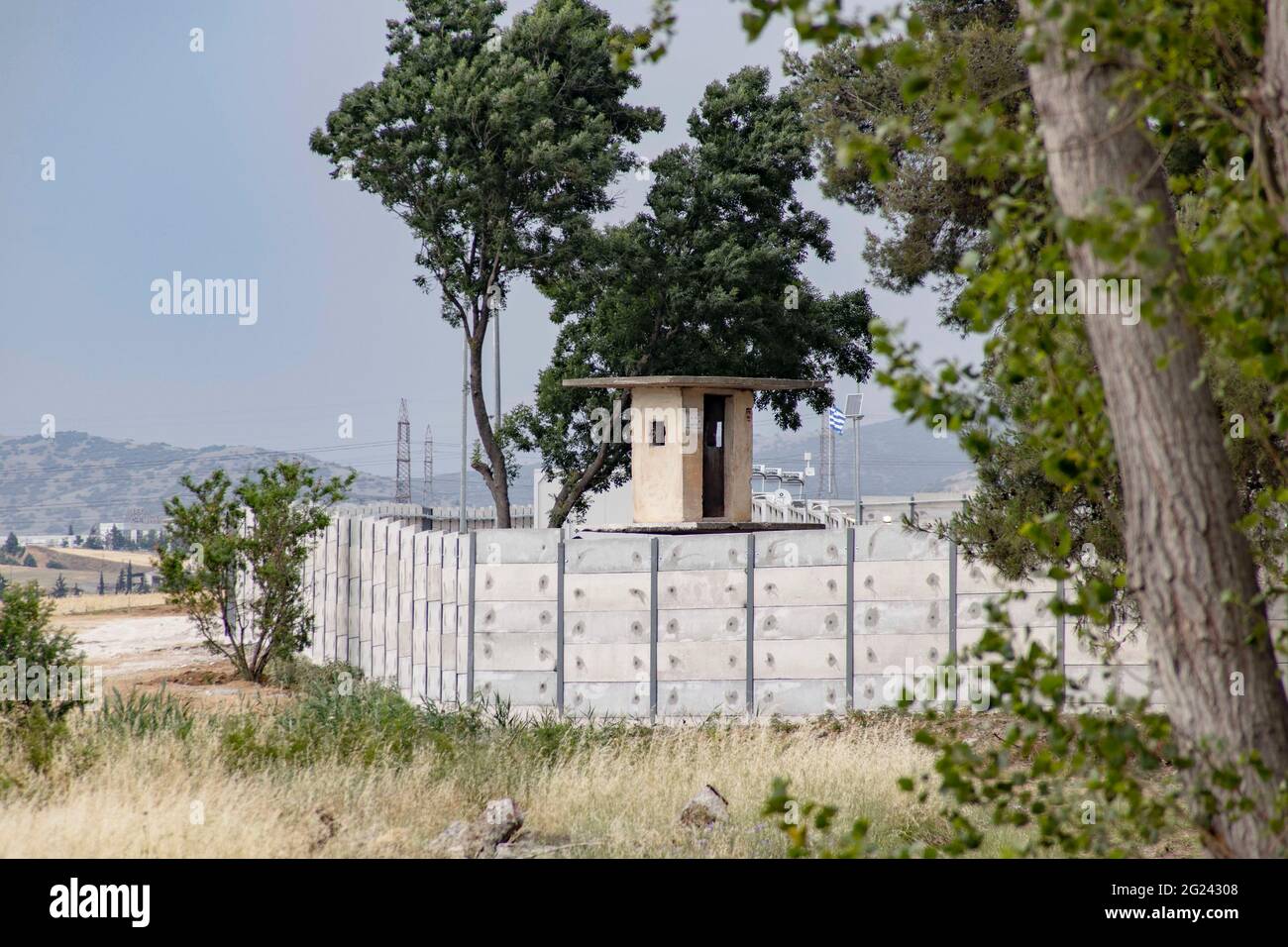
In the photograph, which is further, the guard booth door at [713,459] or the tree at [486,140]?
the tree at [486,140]

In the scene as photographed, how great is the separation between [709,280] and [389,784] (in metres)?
24.9

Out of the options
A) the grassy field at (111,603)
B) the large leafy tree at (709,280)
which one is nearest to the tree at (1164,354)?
the large leafy tree at (709,280)

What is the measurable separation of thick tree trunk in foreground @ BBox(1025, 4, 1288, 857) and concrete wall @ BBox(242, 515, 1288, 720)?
994 cm

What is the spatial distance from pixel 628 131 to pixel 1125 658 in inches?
1039

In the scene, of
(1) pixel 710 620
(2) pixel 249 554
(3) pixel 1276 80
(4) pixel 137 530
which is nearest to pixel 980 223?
(1) pixel 710 620

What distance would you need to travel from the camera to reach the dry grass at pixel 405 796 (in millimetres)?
7656

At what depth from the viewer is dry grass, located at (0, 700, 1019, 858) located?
766cm

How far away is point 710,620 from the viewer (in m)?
14.6

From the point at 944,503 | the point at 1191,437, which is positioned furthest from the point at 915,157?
the point at 1191,437

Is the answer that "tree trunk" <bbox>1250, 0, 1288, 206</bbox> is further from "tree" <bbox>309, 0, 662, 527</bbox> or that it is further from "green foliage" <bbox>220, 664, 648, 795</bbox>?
"tree" <bbox>309, 0, 662, 527</bbox>

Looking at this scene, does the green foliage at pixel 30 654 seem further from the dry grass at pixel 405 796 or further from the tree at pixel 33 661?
the dry grass at pixel 405 796

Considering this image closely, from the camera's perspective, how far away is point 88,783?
8789mm

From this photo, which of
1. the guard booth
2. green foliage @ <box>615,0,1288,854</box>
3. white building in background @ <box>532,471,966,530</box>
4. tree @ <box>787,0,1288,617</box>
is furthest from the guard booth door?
green foliage @ <box>615,0,1288,854</box>

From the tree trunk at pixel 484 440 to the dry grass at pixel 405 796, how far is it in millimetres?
22950
